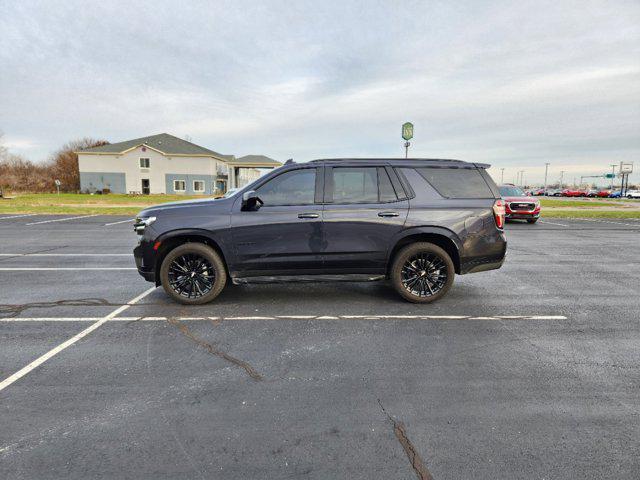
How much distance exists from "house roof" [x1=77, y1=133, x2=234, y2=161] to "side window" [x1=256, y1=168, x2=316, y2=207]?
53030mm

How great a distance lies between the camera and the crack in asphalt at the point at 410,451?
7.61ft

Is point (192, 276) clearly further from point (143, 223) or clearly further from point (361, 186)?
point (361, 186)

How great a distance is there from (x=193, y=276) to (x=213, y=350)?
1727 millimetres

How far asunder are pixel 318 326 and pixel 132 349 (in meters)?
2.03

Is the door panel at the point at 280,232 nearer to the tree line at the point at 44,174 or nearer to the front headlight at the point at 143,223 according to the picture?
the front headlight at the point at 143,223

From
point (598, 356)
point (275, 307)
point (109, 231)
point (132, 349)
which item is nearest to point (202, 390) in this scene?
point (132, 349)

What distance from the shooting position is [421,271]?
221 inches

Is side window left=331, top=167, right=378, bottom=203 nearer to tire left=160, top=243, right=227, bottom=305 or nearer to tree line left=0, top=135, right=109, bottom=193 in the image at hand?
tire left=160, top=243, right=227, bottom=305

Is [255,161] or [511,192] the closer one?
[511,192]

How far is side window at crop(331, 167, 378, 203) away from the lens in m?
5.52

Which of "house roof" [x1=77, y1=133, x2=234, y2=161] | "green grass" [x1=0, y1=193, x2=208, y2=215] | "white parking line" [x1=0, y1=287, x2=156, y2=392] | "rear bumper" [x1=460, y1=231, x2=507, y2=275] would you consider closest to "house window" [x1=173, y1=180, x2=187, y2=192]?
"house roof" [x1=77, y1=133, x2=234, y2=161]

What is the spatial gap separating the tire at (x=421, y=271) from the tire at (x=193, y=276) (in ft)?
8.11

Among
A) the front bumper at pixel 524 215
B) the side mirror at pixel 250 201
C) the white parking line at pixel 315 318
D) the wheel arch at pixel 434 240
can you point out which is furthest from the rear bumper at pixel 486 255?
the front bumper at pixel 524 215

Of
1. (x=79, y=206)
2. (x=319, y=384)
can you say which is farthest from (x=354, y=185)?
(x=79, y=206)
